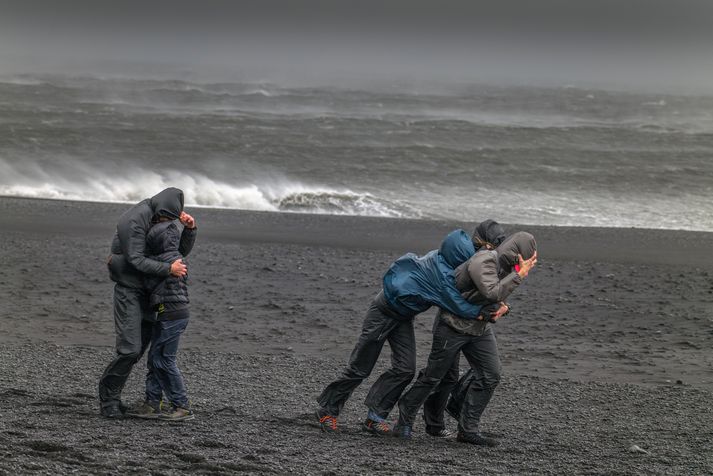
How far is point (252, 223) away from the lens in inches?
707

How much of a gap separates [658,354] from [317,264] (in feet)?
18.1

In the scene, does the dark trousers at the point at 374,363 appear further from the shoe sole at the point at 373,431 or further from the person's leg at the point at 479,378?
the person's leg at the point at 479,378

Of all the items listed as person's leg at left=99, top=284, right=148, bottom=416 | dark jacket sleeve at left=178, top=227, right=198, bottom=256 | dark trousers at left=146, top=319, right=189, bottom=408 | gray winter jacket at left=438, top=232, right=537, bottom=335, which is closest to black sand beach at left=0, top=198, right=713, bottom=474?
person's leg at left=99, top=284, right=148, bottom=416

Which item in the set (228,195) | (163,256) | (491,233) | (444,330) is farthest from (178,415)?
(228,195)

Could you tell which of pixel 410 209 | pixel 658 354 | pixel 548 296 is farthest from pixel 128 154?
pixel 658 354

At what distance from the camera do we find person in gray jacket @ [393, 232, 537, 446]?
21.6 ft

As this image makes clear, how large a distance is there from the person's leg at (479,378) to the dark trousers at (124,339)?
7.89ft

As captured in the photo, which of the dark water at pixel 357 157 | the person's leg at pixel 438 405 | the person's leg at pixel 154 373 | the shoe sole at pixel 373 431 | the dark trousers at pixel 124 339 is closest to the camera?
the dark trousers at pixel 124 339

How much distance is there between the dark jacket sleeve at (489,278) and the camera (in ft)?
21.4

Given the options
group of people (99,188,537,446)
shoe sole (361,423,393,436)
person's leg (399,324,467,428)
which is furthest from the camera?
shoe sole (361,423,393,436)

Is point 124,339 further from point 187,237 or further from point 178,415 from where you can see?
point 187,237

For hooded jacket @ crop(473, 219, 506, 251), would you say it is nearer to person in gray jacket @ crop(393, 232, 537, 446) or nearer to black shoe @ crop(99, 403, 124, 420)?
person in gray jacket @ crop(393, 232, 537, 446)

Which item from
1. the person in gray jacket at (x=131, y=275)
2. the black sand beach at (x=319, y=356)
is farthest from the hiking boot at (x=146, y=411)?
the black sand beach at (x=319, y=356)

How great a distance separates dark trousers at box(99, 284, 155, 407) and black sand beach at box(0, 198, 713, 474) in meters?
0.25
